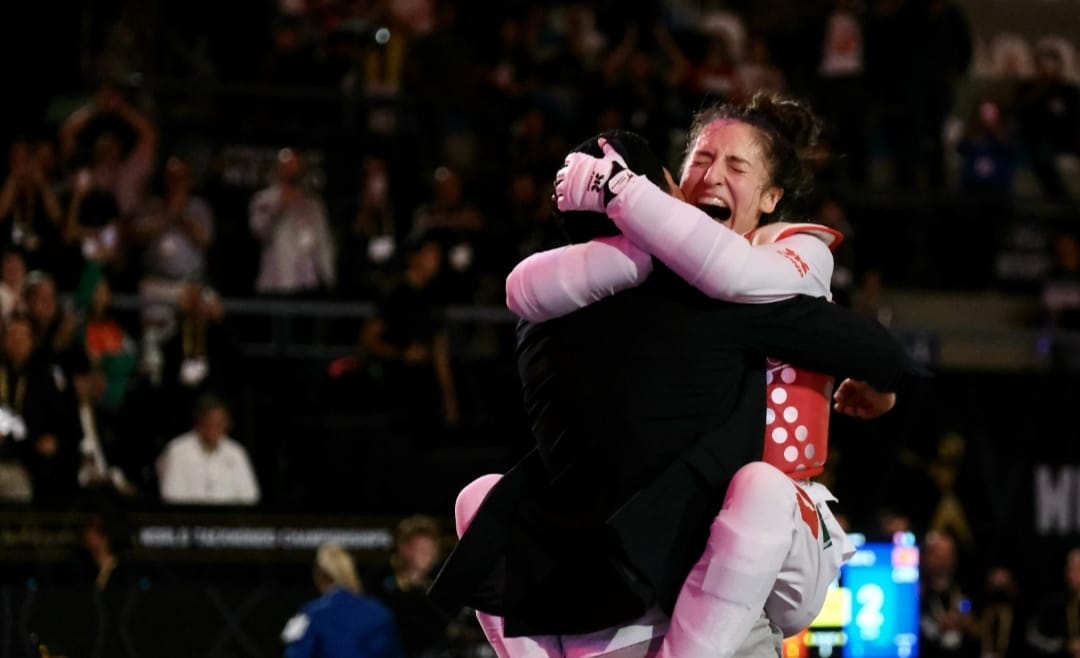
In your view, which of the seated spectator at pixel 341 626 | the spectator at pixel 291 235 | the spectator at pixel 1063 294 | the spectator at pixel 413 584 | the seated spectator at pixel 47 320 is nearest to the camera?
the seated spectator at pixel 341 626

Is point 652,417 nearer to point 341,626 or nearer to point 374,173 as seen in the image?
point 341,626

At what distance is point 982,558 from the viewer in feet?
37.5

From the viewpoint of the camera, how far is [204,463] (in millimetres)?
10195

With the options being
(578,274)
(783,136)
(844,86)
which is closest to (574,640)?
(578,274)

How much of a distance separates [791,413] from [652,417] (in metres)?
0.37

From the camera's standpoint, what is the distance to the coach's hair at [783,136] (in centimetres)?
396

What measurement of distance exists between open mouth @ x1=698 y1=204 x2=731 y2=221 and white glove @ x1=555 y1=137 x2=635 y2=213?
0.32 metres

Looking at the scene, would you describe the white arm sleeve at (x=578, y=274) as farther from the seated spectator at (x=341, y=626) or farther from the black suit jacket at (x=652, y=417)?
the seated spectator at (x=341, y=626)

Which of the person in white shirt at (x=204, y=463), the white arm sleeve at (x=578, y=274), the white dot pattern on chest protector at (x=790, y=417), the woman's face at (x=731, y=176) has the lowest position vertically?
the person in white shirt at (x=204, y=463)

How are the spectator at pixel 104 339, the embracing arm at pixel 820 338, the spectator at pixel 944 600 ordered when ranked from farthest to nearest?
the spectator at pixel 944 600 < the spectator at pixel 104 339 < the embracing arm at pixel 820 338

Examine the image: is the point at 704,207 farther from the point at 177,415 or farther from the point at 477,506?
the point at 177,415

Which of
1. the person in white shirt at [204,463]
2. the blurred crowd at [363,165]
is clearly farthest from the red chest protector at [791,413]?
the person in white shirt at [204,463]

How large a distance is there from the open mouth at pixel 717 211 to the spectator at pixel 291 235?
8274 millimetres

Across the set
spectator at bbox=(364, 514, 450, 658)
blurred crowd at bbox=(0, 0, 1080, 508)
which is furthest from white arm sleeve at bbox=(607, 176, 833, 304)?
A: blurred crowd at bbox=(0, 0, 1080, 508)
